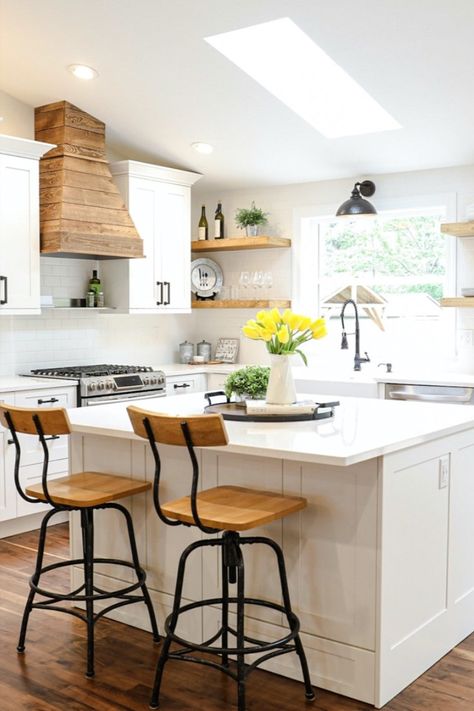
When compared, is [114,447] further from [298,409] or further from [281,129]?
[281,129]

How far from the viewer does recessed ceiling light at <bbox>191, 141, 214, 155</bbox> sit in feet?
19.9

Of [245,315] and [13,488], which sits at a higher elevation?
[245,315]

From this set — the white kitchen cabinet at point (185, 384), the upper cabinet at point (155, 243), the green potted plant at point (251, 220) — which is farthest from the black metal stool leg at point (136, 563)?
the green potted plant at point (251, 220)

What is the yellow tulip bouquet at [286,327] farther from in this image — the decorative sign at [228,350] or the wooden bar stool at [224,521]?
the decorative sign at [228,350]

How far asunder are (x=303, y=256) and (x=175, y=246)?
1.04m

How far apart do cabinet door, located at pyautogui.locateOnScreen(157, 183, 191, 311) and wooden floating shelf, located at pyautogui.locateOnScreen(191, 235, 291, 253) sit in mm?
195

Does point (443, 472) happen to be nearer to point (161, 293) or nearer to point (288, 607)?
point (288, 607)

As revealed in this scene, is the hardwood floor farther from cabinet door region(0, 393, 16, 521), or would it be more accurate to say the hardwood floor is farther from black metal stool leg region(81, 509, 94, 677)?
cabinet door region(0, 393, 16, 521)

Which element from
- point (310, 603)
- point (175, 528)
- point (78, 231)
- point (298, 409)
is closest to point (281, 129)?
point (78, 231)

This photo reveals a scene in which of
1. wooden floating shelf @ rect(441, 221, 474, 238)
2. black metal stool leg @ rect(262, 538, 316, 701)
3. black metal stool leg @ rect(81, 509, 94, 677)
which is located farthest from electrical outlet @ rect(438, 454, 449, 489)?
→ wooden floating shelf @ rect(441, 221, 474, 238)

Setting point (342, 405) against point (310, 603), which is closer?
point (310, 603)

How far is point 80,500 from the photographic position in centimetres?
312

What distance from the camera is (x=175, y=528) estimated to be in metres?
3.40

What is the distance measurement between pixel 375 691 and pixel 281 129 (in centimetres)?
391
